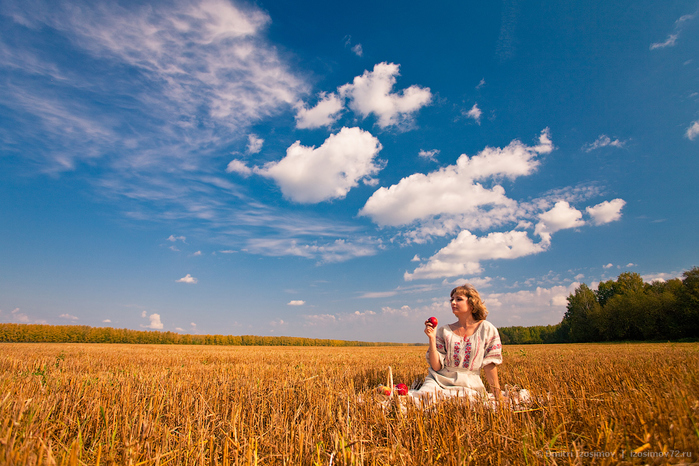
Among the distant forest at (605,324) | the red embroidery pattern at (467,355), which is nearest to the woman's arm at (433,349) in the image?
the red embroidery pattern at (467,355)

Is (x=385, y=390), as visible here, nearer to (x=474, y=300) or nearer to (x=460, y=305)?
(x=460, y=305)

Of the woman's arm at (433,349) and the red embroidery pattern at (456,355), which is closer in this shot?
the woman's arm at (433,349)

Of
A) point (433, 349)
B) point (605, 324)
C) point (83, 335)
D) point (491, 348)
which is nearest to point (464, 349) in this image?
point (491, 348)

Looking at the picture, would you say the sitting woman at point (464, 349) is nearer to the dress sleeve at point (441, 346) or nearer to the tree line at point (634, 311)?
the dress sleeve at point (441, 346)

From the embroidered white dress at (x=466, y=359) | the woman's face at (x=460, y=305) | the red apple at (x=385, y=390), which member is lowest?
the red apple at (x=385, y=390)

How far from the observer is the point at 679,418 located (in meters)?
2.00

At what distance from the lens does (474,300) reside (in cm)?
541

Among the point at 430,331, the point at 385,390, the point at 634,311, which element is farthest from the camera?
the point at 634,311

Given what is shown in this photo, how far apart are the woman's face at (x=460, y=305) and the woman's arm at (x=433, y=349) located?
60 centimetres

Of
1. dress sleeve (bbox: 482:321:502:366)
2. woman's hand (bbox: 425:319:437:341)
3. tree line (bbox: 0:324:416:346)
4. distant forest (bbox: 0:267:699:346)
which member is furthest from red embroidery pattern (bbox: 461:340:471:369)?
tree line (bbox: 0:324:416:346)

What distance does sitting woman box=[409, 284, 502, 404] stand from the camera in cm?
501

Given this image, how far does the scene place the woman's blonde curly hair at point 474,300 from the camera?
5414 mm

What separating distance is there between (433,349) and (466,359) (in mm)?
596

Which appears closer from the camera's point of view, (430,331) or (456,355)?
(430,331)
